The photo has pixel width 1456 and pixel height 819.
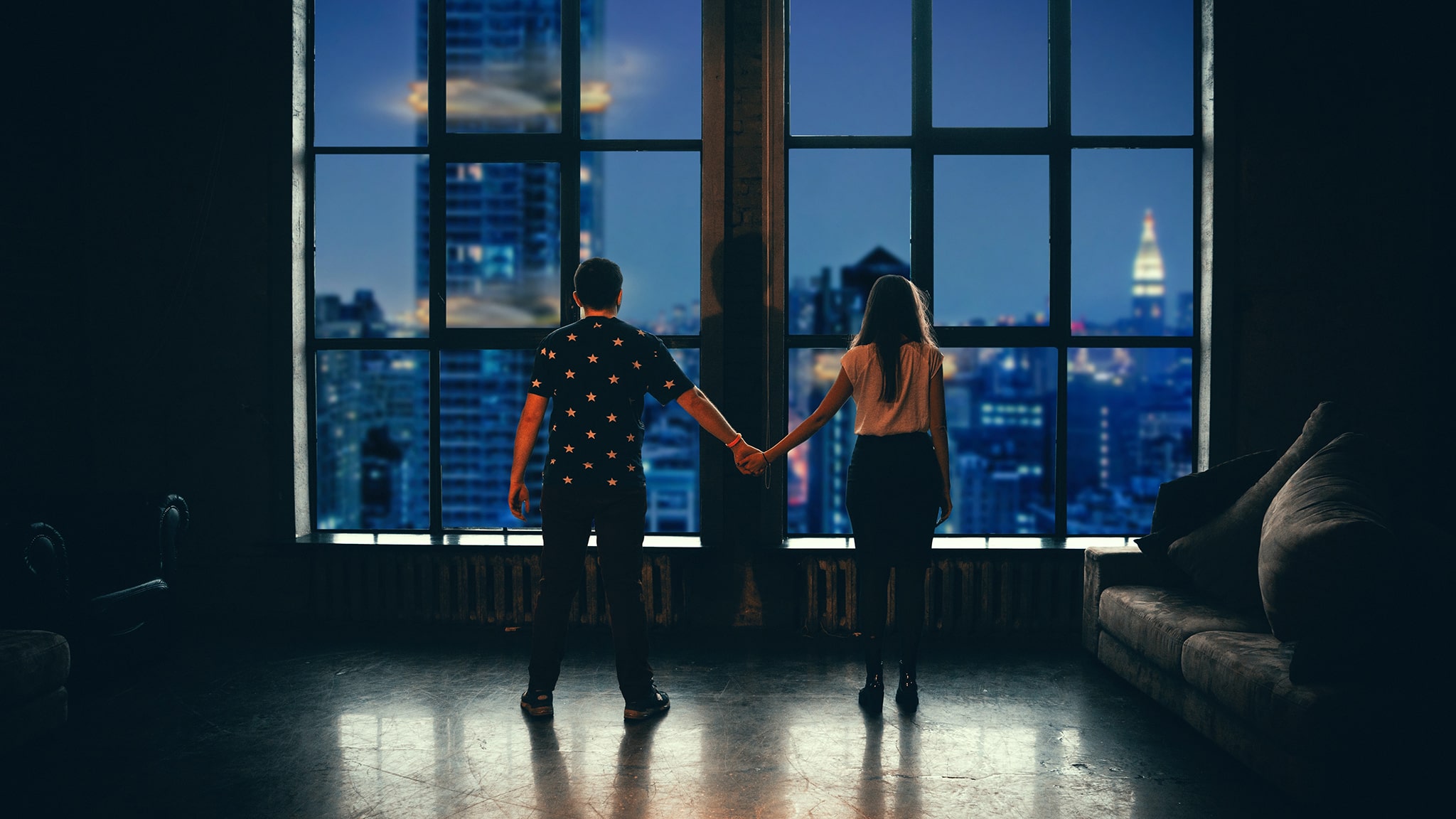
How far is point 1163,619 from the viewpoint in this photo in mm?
3111

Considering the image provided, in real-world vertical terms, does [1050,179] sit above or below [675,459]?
above

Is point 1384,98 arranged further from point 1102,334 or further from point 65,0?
point 65,0

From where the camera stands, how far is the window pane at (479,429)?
460 cm

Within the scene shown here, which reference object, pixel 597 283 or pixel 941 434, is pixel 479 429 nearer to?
pixel 597 283

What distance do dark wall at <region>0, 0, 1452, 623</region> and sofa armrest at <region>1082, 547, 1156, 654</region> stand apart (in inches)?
46.6

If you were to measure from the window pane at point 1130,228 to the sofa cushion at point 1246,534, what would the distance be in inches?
56.3

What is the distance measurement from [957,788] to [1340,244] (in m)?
3.47

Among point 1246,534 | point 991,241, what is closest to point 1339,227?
point 991,241

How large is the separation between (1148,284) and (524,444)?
348cm

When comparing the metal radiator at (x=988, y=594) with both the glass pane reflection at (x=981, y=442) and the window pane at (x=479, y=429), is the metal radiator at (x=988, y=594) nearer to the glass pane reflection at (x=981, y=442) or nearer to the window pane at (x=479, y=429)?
the glass pane reflection at (x=981, y=442)

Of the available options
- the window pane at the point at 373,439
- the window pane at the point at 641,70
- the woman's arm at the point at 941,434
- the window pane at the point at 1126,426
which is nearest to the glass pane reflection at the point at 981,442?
the window pane at the point at 1126,426

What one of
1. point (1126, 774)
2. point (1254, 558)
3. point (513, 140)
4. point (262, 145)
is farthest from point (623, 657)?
point (262, 145)

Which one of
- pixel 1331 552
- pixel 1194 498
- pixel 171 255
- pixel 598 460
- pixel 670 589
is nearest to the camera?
pixel 1331 552

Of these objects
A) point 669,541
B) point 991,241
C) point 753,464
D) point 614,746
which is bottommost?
point 614,746
